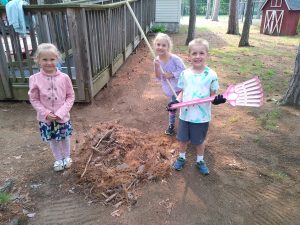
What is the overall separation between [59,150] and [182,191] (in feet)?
5.11

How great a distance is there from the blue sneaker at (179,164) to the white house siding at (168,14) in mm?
15227

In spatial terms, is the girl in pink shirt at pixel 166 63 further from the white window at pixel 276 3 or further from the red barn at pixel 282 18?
the white window at pixel 276 3

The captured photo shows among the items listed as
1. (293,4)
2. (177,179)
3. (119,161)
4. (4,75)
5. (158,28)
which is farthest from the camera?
(293,4)

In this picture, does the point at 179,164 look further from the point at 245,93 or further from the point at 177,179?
the point at 245,93

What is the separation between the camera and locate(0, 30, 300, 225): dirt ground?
2.85 metres

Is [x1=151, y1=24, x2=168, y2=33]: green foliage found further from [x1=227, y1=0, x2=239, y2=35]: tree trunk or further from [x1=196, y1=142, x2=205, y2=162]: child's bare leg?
[x1=196, y1=142, x2=205, y2=162]: child's bare leg

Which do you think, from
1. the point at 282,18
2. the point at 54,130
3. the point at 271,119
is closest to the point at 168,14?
the point at 282,18

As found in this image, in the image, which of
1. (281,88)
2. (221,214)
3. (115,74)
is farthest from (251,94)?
(115,74)

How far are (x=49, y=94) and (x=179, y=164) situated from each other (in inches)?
67.5

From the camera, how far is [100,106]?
553 centimetres

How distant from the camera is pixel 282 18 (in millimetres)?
17719

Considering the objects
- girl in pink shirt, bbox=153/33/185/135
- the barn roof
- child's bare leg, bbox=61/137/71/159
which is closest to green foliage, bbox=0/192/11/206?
child's bare leg, bbox=61/137/71/159

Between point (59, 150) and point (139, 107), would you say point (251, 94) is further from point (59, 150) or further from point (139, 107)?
point (139, 107)

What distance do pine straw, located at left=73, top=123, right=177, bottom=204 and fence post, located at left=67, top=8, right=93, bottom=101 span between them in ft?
4.43
